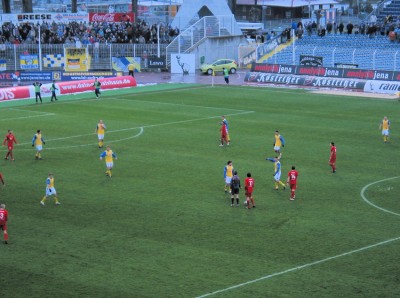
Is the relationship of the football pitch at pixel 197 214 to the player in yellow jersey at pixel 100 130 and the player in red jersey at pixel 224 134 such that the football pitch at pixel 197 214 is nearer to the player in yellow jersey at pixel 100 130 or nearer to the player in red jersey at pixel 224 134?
the player in red jersey at pixel 224 134

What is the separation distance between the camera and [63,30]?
86375 millimetres

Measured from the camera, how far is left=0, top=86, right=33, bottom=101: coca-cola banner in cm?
6141

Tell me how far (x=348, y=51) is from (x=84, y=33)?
97.0 ft

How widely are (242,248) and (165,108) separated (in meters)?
32.9

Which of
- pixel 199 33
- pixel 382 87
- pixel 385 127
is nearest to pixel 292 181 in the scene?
pixel 385 127

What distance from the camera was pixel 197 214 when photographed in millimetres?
27484

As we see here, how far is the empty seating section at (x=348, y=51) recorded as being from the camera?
2876 inches

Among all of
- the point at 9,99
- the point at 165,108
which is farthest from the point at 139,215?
the point at 9,99

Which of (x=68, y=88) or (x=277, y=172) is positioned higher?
(x=68, y=88)

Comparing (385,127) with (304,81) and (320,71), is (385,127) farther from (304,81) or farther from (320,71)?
(320,71)

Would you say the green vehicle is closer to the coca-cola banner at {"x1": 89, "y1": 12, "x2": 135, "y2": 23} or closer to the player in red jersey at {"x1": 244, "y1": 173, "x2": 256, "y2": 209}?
the coca-cola banner at {"x1": 89, "y1": 12, "x2": 135, "y2": 23}

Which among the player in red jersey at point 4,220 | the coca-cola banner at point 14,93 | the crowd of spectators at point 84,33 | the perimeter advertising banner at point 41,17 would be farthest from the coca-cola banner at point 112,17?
the player in red jersey at point 4,220

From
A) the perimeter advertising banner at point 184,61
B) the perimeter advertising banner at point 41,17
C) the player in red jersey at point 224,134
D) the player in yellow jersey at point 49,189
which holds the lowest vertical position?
the player in yellow jersey at point 49,189

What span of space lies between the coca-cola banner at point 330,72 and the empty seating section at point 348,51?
3159 mm
